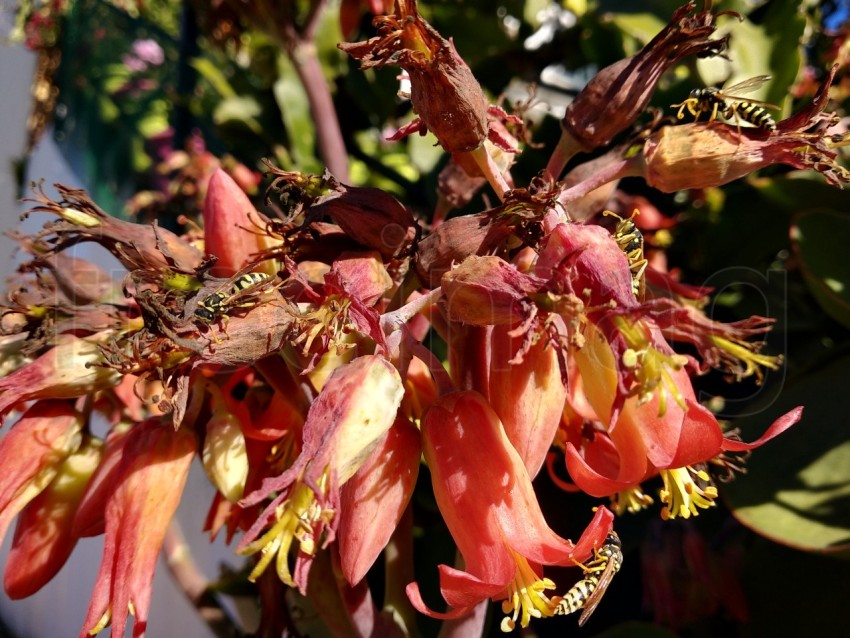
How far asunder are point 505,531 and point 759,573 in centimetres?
53

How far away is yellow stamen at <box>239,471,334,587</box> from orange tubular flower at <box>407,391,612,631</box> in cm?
8

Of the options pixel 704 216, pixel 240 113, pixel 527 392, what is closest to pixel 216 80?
pixel 240 113

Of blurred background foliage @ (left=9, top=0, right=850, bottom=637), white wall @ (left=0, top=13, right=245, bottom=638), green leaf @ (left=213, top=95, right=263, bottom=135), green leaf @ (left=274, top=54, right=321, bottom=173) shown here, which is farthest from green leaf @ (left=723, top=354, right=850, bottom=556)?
green leaf @ (left=213, top=95, right=263, bottom=135)

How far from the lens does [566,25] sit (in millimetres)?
1211

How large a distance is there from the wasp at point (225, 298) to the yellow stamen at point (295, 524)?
0.37ft

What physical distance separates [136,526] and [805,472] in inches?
22.5

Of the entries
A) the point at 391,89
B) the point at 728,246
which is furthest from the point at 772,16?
the point at 391,89

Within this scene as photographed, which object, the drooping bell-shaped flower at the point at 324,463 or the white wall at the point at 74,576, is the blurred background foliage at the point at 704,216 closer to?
the drooping bell-shaped flower at the point at 324,463

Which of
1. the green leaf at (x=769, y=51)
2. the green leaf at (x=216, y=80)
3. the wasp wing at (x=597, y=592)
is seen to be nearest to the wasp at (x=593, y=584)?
the wasp wing at (x=597, y=592)

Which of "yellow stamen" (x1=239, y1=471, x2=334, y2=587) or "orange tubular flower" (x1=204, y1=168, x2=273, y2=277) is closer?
"yellow stamen" (x1=239, y1=471, x2=334, y2=587)

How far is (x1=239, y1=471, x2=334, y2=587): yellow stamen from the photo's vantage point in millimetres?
388

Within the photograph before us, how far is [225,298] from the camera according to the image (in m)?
0.44

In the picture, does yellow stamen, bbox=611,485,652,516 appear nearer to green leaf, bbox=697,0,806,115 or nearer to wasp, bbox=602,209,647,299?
wasp, bbox=602,209,647,299

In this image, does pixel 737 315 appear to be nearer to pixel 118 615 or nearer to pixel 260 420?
pixel 260 420
